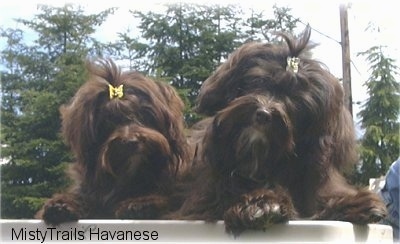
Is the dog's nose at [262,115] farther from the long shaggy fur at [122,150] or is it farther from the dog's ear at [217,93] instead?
the long shaggy fur at [122,150]

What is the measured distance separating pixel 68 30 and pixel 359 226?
6330 millimetres

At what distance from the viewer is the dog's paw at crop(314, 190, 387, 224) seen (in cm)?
218

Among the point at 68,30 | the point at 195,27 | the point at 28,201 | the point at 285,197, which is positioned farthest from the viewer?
the point at 68,30

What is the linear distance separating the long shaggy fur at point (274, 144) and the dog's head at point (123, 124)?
214mm

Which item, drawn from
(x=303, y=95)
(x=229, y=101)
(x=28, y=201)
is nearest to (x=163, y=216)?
(x=229, y=101)

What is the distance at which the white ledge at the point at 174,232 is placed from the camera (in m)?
1.99

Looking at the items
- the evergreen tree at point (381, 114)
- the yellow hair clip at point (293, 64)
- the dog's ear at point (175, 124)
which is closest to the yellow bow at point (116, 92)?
the dog's ear at point (175, 124)

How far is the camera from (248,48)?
237 centimetres

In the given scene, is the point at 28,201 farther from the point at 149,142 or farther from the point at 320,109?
the point at 320,109

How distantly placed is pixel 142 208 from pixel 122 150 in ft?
0.71

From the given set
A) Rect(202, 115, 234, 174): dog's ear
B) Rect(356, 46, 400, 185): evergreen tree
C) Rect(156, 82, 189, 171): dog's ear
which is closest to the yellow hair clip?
Rect(202, 115, 234, 174): dog's ear

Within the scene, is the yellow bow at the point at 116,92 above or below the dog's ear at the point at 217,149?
above

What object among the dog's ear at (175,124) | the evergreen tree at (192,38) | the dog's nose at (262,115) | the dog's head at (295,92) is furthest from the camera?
the evergreen tree at (192,38)

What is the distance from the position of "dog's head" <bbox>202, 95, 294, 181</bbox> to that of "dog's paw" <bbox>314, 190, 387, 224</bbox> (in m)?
0.21
